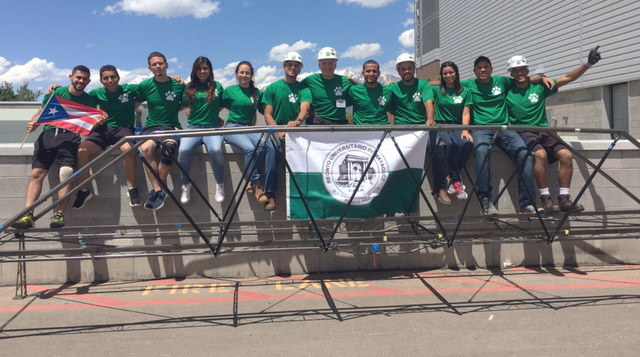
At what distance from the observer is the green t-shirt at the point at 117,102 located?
20.1ft

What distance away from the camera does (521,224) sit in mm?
6516

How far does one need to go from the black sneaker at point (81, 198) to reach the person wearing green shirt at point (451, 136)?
429 centimetres

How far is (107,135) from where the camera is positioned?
6004 mm

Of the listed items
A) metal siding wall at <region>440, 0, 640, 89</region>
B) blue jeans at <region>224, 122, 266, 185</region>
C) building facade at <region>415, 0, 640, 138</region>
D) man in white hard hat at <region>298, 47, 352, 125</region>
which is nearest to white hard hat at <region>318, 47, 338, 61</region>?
man in white hard hat at <region>298, 47, 352, 125</region>

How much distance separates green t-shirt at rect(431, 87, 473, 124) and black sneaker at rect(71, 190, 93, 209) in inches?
182

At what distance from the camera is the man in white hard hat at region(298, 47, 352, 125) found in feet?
20.9

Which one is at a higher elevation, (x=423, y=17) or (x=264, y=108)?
(x=423, y=17)

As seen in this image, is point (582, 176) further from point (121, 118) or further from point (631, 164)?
point (121, 118)

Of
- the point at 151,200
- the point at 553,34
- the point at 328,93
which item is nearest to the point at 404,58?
the point at 328,93

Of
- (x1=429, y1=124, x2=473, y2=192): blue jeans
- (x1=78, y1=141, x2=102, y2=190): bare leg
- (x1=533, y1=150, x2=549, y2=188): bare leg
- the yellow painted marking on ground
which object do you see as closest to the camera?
the yellow painted marking on ground

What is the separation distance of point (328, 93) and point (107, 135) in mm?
2859

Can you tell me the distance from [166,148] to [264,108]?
1.64 m

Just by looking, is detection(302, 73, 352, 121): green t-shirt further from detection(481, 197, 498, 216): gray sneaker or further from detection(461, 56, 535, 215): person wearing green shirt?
detection(481, 197, 498, 216): gray sneaker

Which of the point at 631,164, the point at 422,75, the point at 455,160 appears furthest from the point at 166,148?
the point at 422,75
